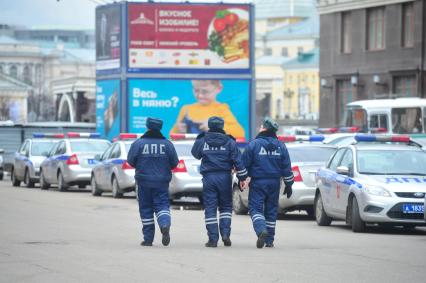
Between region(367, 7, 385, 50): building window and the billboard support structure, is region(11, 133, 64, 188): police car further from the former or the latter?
region(367, 7, 385, 50): building window

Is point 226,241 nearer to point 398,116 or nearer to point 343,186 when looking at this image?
point 343,186

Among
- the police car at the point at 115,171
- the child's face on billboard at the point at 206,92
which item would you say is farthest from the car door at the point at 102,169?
the child's face on billboard at the point at 206,92

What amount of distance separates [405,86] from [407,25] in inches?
107

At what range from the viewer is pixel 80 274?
Result: 14133mm

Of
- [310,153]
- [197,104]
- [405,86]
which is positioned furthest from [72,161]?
[405,86]

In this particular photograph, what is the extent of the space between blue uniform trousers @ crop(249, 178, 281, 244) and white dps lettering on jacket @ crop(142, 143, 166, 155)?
1.27m

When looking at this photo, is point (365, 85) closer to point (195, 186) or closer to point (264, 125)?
point (195, 186)

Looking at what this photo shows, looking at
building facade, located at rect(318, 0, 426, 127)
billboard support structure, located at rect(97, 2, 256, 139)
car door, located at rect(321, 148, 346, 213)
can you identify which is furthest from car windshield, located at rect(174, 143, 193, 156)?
building facade, located at rect(318, 0, 426, 127)

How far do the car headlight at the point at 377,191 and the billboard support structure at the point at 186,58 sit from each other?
68.3ft

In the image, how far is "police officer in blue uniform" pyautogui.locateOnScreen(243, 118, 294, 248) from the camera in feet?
58.8

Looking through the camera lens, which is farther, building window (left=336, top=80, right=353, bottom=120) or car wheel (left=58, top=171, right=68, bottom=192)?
building window (left=336, top=80, right=353, bottom=120)

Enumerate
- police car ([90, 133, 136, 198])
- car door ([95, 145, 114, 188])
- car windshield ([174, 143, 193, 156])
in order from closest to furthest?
1. car windshield ([174, 143, 193, 156])
2. police car ([90, 133, 136, 198])
3. car door ([95, 145, 114, 188])

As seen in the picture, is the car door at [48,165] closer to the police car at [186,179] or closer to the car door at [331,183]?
the police car at [186,179]

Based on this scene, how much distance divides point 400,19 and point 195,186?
114 feet
